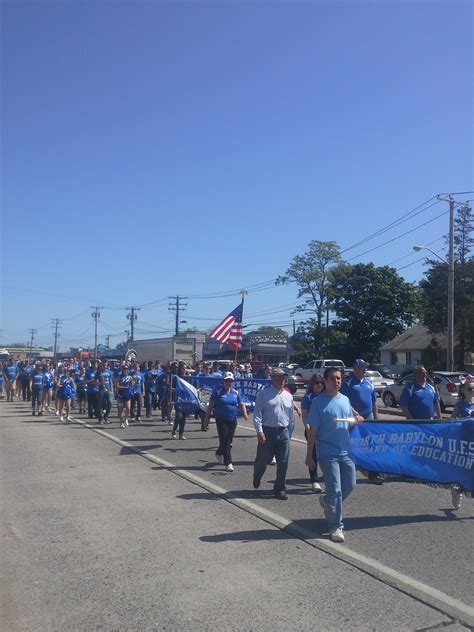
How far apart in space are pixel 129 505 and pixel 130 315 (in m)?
93.0

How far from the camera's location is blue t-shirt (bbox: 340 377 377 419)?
925 cm

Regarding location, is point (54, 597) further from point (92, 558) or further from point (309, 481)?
point (309, 481)

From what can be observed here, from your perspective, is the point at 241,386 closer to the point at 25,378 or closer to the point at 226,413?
the point at 226,413

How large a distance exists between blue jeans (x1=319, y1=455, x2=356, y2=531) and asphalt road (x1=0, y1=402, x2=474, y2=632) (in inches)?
10.9

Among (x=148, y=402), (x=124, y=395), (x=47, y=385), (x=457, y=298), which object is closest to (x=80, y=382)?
(x=47, y=385)

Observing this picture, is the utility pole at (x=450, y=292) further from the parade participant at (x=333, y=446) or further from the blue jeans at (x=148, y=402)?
the parade participant at (x=333, y=446)

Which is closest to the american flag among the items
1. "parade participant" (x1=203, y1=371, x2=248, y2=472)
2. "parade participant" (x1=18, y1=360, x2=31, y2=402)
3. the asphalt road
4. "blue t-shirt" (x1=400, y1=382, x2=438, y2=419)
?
"parade participant" (x1=203, y1=371, x2=248, y2=472)

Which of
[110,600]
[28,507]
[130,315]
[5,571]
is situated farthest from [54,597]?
[130,315]

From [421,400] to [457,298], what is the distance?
3652 centimetres

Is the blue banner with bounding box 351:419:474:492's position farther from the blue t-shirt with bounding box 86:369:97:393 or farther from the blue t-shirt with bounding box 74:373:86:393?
the blue t-shirt with bounding box 74:373:86:393

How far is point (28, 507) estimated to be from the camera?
7594mm

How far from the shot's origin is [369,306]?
60375mm

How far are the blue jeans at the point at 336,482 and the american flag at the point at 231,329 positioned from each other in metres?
10.7

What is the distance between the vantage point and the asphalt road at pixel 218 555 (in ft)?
14.7
